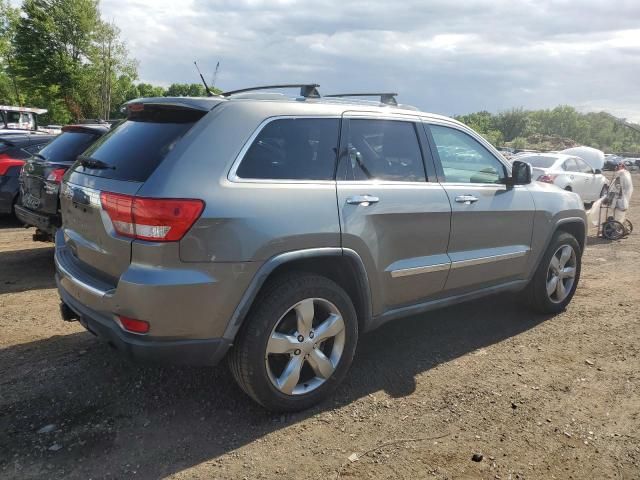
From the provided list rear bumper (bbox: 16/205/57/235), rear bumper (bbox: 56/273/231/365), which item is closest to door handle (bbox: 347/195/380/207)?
rear bumper (bbox: 56/273/231/365)

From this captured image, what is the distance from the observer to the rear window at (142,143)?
3000 mm

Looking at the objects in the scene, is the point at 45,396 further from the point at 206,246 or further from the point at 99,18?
the point at 99,18

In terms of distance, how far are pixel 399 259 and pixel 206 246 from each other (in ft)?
4.69

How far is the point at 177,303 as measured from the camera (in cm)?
277

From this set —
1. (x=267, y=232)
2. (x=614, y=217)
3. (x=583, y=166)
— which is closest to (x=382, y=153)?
(x=267, y=232)

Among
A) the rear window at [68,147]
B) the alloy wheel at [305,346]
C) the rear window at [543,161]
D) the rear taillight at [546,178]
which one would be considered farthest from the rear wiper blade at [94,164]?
the rear window at [543,161]

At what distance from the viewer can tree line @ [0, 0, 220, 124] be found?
4056 cm

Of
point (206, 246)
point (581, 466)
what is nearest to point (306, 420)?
point (206, 246)

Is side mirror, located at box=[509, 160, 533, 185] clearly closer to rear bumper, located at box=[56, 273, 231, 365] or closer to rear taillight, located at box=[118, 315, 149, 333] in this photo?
rear bumper, located at box=[56, 273, 231, 365]

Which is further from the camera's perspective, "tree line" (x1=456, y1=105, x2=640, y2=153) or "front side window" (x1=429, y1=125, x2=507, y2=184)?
"tree line" (x1=456, y1=105, x2=640, y2=153)

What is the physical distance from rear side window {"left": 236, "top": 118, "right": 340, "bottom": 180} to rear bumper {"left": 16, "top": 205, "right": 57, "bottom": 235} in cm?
364

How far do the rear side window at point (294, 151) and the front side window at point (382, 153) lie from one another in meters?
0.12

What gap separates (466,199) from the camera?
4.12 meters

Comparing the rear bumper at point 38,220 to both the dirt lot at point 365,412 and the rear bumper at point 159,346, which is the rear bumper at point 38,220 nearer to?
the dirt lot at point 365,412
